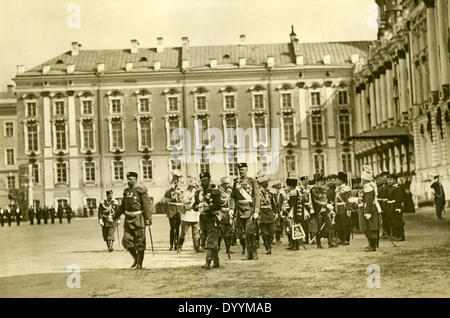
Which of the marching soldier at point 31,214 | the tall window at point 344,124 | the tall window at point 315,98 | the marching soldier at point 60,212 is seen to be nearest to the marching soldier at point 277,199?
the tall window at point 344,124

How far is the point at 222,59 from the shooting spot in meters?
22.4

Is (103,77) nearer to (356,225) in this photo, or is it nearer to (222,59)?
(222,59)

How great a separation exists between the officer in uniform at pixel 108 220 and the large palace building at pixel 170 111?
81.1 inches

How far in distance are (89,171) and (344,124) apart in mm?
10687

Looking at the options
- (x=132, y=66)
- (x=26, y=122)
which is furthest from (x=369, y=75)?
(x=26, y=122)

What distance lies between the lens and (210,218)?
12.5 m

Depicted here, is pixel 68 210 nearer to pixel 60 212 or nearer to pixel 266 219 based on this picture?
pixel 60 212

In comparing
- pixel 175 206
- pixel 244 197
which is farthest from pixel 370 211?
pixel 175 206

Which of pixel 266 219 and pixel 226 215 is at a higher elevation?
pixel 226 215

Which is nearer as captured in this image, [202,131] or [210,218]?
[210,218]

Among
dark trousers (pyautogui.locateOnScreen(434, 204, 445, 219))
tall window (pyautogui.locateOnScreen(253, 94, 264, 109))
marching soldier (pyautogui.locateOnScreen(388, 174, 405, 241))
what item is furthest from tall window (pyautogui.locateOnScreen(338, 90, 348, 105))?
marching soldier (pyautogui.locateOnScreen(388, 174, 405, 241))

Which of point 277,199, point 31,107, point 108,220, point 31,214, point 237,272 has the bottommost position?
point 237,272

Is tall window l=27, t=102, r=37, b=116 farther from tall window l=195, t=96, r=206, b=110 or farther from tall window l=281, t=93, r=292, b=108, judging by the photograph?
tall window l=281, t=93, r=292, b=108

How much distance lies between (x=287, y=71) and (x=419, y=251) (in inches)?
561
